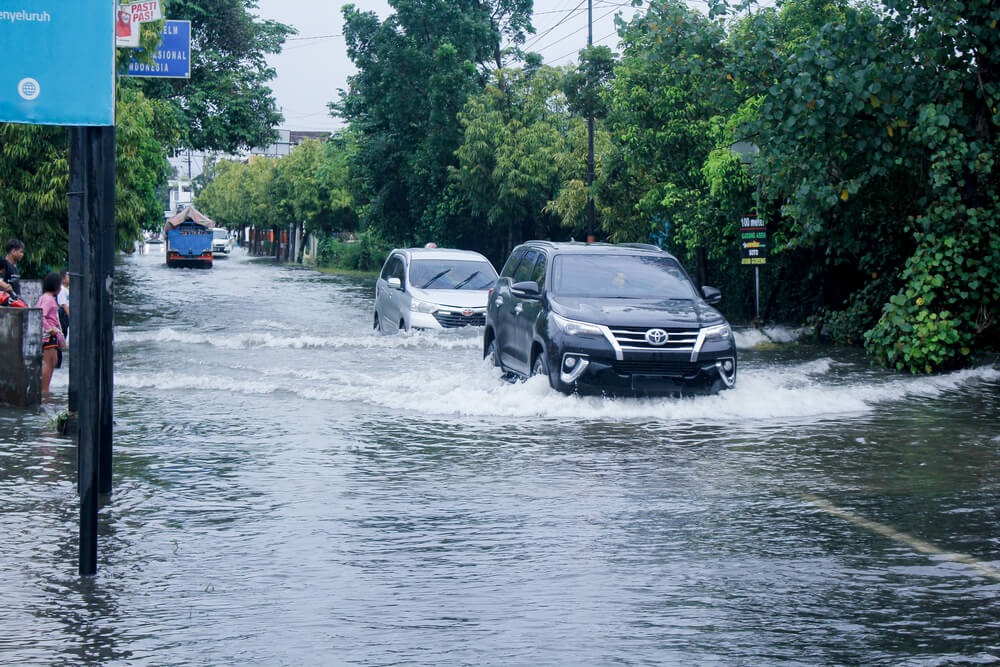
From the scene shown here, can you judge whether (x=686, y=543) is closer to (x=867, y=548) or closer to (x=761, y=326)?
(x=867, y=548)

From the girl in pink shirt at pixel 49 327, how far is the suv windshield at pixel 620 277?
5.83 meters

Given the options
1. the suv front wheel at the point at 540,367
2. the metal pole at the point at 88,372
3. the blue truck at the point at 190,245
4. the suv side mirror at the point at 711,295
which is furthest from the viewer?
the blue truck at the point at 190,245

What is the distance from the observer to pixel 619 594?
245 inches

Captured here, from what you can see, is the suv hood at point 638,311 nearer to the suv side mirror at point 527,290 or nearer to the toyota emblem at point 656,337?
the toyota emblem at point 656,337

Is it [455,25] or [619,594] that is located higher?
[455,25]

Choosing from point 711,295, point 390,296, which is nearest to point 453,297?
point 390,296

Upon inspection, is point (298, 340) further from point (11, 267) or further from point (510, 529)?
point (510, 529)

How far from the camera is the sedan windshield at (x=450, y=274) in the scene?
2156 centimetres

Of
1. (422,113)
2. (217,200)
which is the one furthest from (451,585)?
(217,200)

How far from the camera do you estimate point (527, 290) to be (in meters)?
14.0

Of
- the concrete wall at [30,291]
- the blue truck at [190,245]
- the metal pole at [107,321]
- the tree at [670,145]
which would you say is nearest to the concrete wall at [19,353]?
the metal pole at [107,321]

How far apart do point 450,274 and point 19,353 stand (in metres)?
9.77

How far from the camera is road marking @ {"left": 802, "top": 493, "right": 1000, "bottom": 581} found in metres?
6.75

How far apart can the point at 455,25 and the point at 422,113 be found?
3.89 metres
